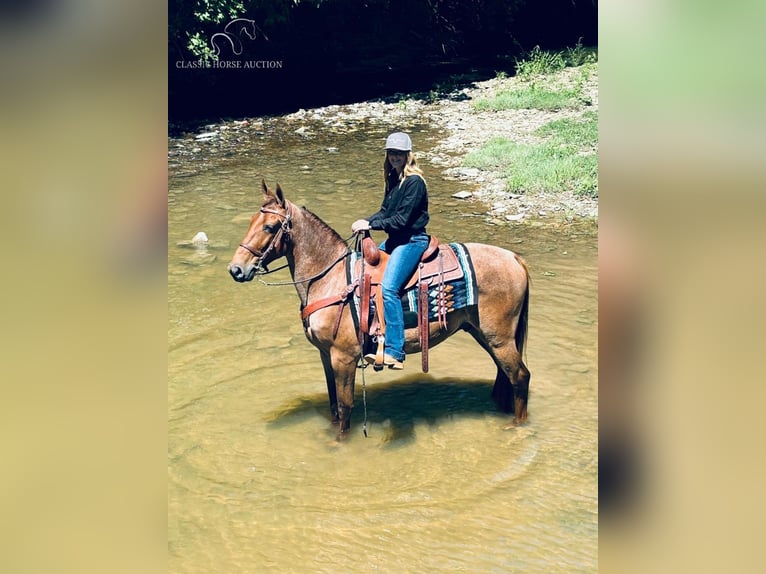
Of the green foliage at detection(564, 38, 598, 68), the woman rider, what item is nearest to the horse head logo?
the green foliage at detection(564, 38, 598, 68)

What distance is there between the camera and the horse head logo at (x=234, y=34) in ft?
63.5

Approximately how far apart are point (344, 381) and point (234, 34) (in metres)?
15.5

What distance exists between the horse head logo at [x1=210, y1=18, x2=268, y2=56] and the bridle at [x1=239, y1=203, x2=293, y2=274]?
14.2 m

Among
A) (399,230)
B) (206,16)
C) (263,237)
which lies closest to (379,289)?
(399,230)

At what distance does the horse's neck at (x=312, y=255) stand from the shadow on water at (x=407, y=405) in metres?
1.32

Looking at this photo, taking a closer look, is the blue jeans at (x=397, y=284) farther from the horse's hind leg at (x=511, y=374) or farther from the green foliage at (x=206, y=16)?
the green foliage at (x=206, y=16)

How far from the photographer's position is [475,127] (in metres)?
17.0

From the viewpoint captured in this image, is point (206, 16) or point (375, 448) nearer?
point (375, 448)

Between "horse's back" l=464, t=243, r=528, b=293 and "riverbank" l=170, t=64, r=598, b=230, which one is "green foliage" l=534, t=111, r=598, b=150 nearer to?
"riverbank" l=170, t=64, r=598, b=230

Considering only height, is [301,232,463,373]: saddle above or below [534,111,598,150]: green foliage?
below


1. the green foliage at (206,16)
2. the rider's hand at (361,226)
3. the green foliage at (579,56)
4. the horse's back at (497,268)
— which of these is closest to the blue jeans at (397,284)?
the rider's hand at (361,226)

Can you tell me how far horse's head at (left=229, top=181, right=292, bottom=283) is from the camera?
20.8 ft

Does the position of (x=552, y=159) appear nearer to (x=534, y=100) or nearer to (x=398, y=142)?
(x=534, y=100)
